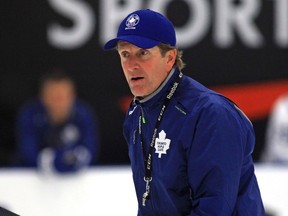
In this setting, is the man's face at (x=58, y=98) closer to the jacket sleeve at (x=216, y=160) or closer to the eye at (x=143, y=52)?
the eye at (x=143, y=52)

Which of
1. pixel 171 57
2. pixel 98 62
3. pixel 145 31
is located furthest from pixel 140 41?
pixel 98 62

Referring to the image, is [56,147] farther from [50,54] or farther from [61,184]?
[50,54]

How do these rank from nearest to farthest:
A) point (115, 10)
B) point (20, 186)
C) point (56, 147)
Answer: point (20, 186)
point (56, 147)
point (115, 10)

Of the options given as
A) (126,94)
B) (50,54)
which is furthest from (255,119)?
(50,54)

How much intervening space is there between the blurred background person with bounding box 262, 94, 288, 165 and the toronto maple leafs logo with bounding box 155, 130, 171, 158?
423cm

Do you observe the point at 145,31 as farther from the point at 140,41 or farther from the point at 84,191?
the point at 84,191

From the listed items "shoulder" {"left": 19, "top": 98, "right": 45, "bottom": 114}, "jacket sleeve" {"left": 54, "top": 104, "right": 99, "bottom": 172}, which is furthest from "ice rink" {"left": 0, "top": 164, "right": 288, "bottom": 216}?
"shoulder" {"left": 19, "top": 98, "right": 45, "bottom": 114}

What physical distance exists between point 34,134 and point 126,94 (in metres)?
1.38

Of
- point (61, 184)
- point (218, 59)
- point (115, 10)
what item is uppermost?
point (115, 10)

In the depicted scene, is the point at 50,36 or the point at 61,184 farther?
the point at 50,36

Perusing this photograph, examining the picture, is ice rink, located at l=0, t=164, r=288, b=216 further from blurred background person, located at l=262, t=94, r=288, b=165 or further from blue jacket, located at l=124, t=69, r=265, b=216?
blue jacket, located at l=124, t=69, r=265, b=216

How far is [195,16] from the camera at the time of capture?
323 inches

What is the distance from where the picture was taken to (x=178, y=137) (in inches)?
127

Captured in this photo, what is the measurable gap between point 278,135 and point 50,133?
6.91 ft
